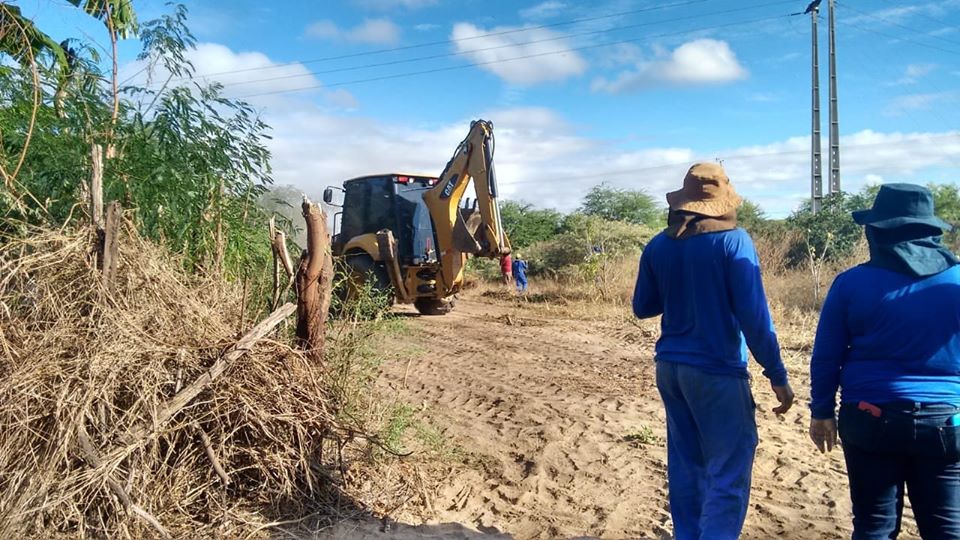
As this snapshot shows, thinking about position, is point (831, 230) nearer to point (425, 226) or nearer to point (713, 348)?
point (425, 226)

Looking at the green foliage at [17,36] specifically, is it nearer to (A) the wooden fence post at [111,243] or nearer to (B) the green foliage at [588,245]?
(A) the wooden fence post at [111,243]

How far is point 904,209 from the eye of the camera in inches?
108

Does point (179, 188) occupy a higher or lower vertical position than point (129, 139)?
lower

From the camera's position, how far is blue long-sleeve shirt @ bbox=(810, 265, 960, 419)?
2.58 meters

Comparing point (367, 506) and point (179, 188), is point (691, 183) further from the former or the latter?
point (179, 188)

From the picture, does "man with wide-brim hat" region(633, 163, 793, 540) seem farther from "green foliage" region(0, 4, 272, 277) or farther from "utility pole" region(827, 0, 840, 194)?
"utility pole" region(827, 0, 840, 194)

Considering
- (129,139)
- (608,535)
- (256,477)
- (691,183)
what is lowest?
(608,535)

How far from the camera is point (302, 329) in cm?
436

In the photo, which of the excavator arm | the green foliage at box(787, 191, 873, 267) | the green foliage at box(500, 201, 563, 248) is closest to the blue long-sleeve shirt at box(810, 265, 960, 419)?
the excavator arm

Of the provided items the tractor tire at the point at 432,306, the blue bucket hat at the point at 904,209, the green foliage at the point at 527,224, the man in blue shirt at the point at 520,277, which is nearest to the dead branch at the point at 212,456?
the blue bucket hat at the point at 904,209

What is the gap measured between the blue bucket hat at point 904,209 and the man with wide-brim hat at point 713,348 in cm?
50

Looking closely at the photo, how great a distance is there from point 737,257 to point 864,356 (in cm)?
60

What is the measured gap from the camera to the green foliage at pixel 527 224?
25.8 metres

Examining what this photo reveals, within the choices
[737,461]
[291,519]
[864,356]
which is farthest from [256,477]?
[864,356]
